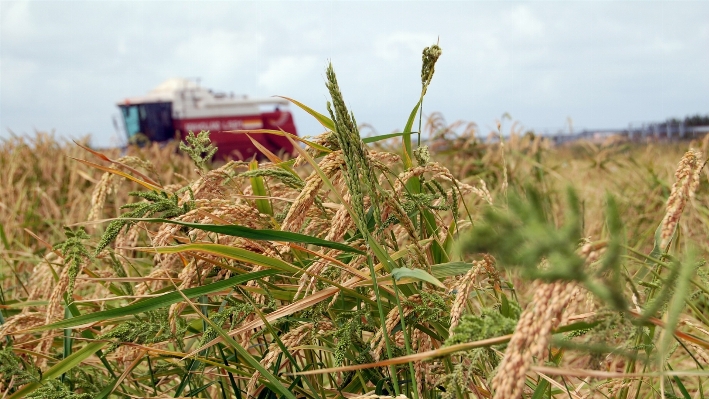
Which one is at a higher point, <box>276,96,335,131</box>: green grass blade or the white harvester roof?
the white harvester roof

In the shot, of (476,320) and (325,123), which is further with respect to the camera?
(325,123)

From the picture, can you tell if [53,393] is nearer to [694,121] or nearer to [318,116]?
[318,116]

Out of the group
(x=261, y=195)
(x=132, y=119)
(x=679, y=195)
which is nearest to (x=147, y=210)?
(x=261, y=195)

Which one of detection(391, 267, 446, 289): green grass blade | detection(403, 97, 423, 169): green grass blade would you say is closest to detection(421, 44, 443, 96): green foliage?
detection(403, 97, 423, 169): green grass blade

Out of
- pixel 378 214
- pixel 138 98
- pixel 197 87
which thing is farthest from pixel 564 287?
pixel 197 87

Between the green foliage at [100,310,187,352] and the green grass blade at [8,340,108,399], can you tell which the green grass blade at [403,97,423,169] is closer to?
the green foliage at [100,310,187,352]

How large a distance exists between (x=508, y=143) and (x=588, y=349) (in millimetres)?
5811

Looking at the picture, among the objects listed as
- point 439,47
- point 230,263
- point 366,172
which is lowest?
point 230,263

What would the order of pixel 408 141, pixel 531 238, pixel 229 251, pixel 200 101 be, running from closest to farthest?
1. pixel 531 238
2. pixel 229 251
3. pixel 408 141
4. pixel 200 101

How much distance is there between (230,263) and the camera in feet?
4.81

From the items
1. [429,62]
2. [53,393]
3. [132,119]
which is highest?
[132,119]

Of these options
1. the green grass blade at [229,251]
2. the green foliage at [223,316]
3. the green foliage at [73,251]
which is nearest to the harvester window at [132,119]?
the green foliage at [73,251]

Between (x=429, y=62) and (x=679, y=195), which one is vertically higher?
(x=429, y=62)

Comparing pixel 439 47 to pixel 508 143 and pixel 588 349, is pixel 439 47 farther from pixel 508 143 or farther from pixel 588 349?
pixel 508 143
